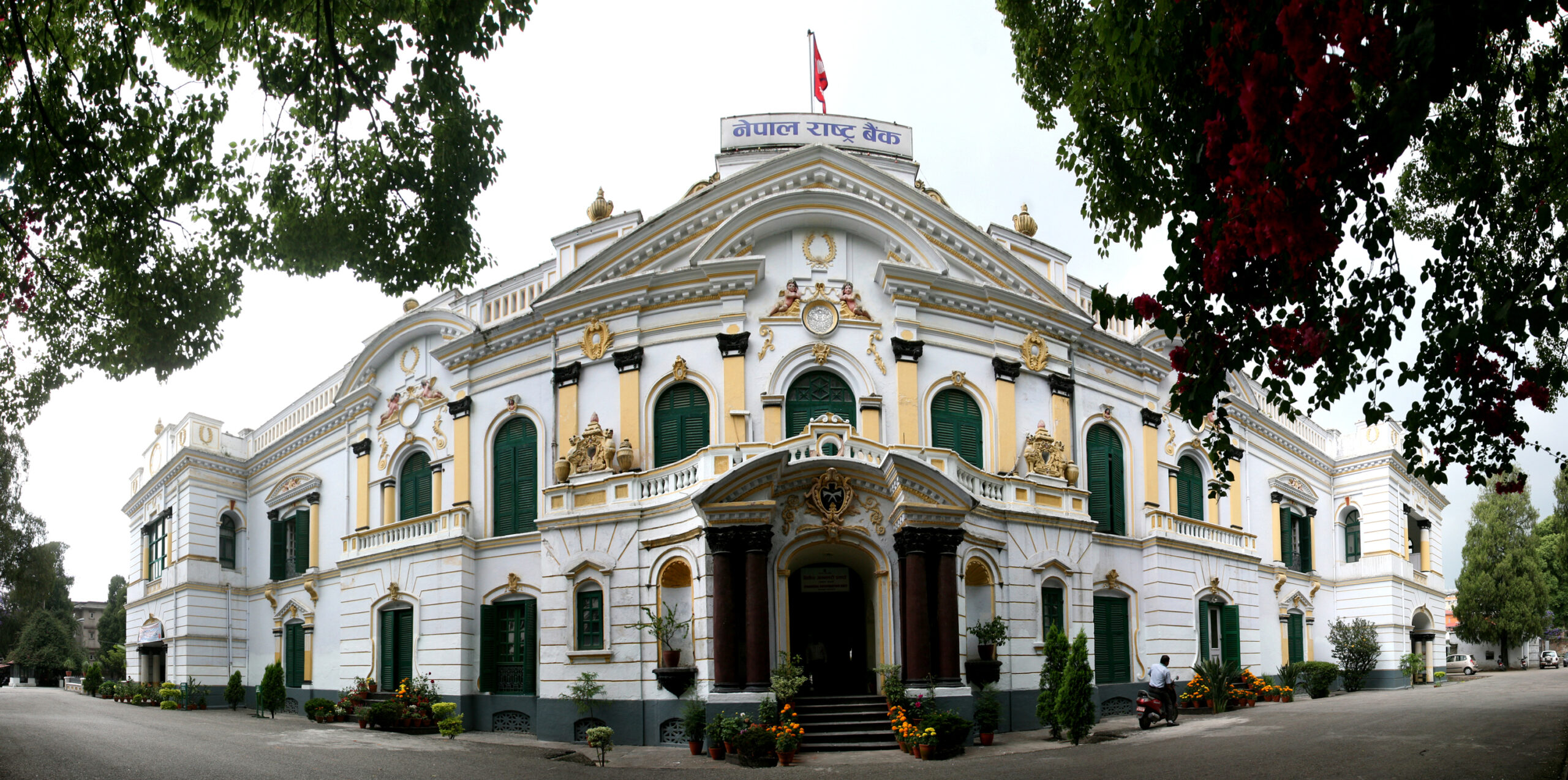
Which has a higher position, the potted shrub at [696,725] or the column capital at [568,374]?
the column capital at [568,374]

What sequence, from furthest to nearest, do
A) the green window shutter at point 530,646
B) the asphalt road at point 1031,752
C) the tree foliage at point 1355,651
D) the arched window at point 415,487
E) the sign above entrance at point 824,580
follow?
the tree foliage at point 1355,651, the arched window at point 415,487, the green window shutter at point 530,646, the sign above entrance at point 824,580, the asphalt road at point 1031,752

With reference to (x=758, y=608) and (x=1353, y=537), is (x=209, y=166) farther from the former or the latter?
(x=1353, y=537)

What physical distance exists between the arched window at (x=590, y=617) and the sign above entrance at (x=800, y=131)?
9859 millimetres

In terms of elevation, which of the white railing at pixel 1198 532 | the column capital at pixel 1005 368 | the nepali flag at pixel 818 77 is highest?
the nepali flag at pixel 818 77

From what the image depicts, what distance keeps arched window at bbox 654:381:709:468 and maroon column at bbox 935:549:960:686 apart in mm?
5428

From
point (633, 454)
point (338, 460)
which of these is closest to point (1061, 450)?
point (633, 454)

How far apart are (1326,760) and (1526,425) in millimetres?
6966

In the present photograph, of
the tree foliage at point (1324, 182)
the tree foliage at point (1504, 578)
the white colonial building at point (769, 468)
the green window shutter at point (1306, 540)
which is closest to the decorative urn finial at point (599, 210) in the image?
the white colonial building at point (769, 468)

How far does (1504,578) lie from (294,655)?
50.5 meters

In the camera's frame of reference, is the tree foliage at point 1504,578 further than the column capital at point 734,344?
Yes

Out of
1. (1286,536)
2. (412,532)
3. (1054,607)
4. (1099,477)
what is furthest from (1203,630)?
(412,532)

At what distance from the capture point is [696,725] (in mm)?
19047

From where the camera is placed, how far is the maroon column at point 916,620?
19.4 meters

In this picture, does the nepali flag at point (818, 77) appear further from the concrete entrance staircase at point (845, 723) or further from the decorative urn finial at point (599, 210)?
the concrete entrance staircase at point (845, 723)
